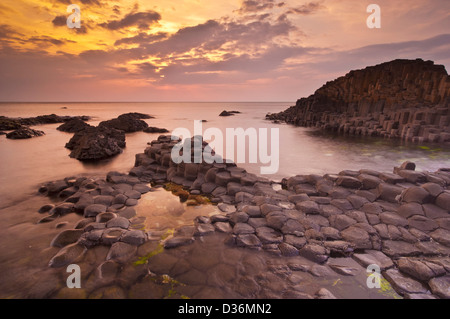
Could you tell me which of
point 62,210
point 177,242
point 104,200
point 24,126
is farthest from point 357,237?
point 24,126

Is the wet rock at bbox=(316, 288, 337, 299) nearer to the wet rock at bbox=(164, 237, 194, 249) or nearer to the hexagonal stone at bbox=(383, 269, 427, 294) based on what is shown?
the hexagonal stone at bbox=(383, 269, 427, 294)

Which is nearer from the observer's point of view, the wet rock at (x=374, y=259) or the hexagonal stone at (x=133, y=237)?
the wet rock at (x=374, y=259)

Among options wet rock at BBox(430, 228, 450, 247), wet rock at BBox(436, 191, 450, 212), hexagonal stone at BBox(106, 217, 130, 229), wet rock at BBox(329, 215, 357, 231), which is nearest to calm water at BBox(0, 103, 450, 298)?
hexagonal stone at BBox(106, 217, 130, 229)

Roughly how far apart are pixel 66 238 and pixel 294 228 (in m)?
4.85

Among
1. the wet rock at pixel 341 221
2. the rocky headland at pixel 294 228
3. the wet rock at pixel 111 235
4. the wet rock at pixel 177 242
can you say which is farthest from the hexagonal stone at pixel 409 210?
the wet rock at pixel 111 235

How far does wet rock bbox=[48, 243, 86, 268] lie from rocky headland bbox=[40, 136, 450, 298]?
0.05 ft

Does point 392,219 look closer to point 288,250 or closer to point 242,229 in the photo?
point 288,250

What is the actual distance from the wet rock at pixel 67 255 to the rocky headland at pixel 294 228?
2cm

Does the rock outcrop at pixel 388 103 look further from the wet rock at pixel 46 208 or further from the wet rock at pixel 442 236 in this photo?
the wet rock at pixel 46 208

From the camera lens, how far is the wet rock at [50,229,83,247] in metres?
4.30

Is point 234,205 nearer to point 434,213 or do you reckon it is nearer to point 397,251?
point 397,251

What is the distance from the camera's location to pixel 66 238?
174 inches

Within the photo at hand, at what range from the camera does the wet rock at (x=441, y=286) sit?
309 cm
